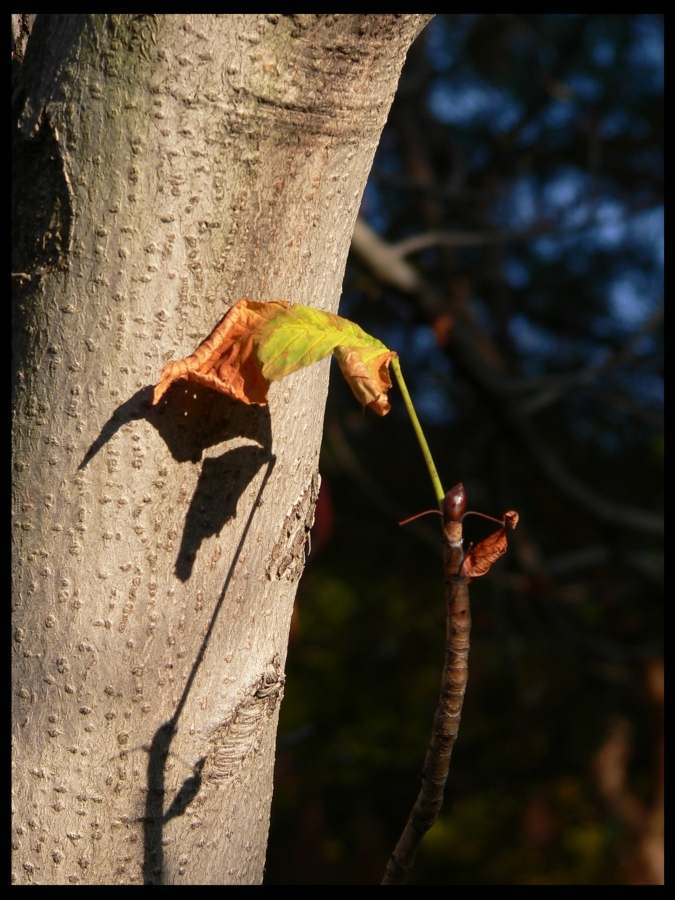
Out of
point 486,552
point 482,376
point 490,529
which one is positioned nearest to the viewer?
point 486,552

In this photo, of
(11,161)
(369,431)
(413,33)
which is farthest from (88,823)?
(369,431)

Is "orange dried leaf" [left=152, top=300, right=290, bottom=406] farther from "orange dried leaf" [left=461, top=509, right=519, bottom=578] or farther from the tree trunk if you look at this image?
"orange dried leaf" [left=461, top=509, right=519, bottom=578]

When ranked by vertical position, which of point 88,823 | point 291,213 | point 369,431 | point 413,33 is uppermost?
point 369,431

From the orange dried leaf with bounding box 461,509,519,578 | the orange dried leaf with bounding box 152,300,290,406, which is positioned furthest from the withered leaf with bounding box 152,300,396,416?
the orange dried leaf with bounding box 461,509,519,578

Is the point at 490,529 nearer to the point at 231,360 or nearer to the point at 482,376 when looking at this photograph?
the point at 482,376

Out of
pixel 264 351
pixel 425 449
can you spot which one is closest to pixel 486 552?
pixel 425 449

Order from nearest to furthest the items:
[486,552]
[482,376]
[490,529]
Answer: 1. [486,552]
2. [482,376]
3. [490,529]

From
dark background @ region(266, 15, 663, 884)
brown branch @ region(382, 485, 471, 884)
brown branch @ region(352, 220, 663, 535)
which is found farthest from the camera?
dark background @ region(266, 15, 663, 884)

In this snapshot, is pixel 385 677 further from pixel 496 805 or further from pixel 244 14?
pixel 244 14
